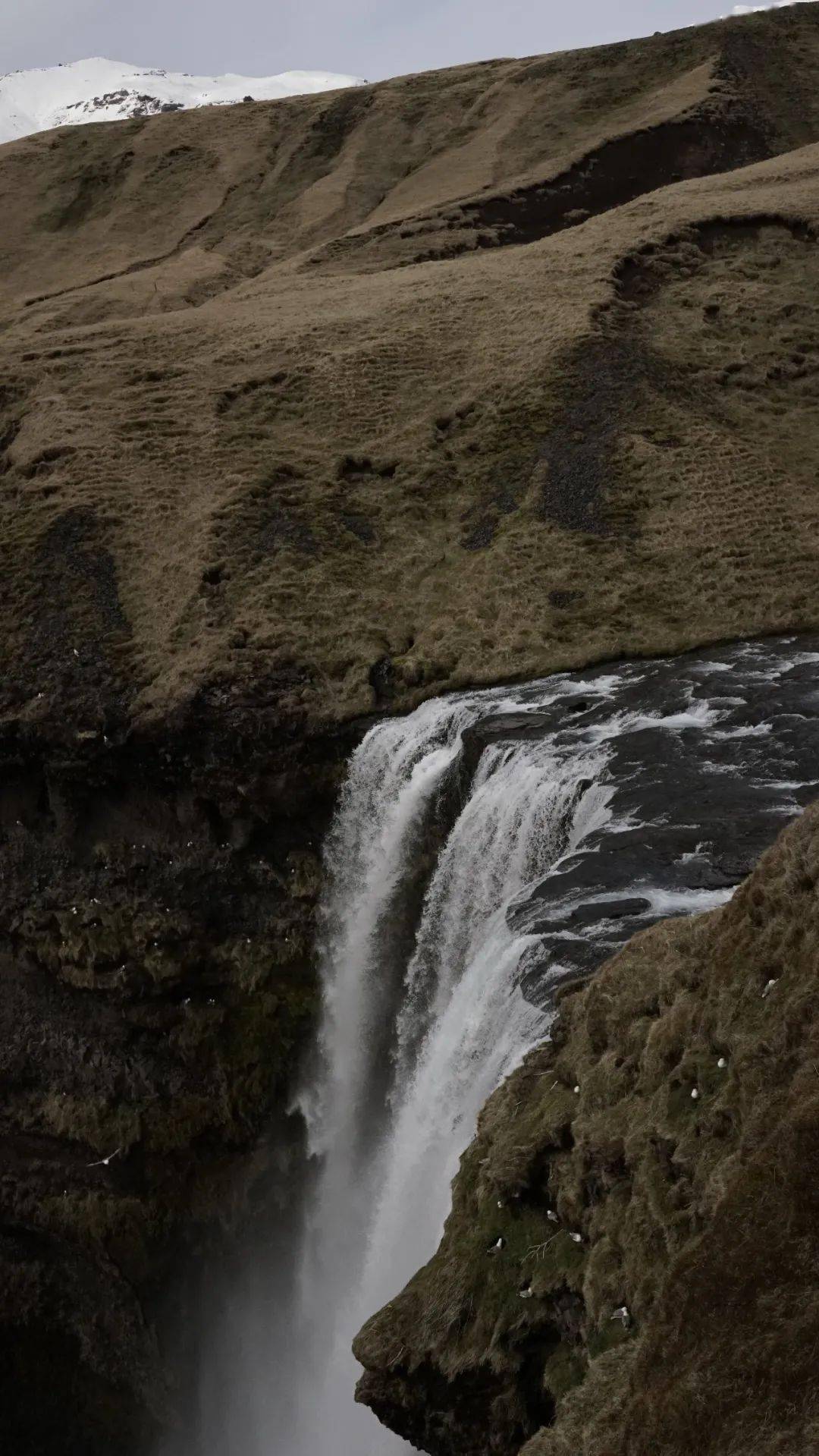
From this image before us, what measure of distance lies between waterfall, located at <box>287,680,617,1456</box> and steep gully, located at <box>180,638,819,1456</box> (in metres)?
0.05

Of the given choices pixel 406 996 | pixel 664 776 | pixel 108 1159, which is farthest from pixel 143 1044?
pixel 664 776

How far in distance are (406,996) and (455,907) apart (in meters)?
2.39

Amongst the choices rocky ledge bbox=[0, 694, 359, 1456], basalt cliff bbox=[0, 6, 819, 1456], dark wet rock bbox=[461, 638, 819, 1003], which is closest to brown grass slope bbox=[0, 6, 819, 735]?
basalt cliff bbox=[0, 6, 819, 1456]

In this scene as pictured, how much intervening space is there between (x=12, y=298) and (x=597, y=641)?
4603cm

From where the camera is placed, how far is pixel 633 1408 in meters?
7.18

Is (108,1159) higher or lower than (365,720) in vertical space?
lower

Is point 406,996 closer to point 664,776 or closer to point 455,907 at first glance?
point 455,907

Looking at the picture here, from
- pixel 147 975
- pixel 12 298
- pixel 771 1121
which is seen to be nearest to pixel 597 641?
pixel 147 975

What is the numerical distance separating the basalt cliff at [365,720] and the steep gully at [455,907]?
1.36 m

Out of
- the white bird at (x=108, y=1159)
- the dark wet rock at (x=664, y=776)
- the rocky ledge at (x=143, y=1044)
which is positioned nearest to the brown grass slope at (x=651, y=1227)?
the dark wet rock at (x=664, y=776)

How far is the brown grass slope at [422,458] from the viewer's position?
28562mm

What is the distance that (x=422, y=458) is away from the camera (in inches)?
1352

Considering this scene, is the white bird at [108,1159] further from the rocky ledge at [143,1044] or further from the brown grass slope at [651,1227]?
the brown grass slope at [651,1227]

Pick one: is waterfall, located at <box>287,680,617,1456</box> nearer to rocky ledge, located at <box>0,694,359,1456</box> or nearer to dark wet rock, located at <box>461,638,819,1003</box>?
dark wet rock, located at <box>461,638,819,1003</box>
